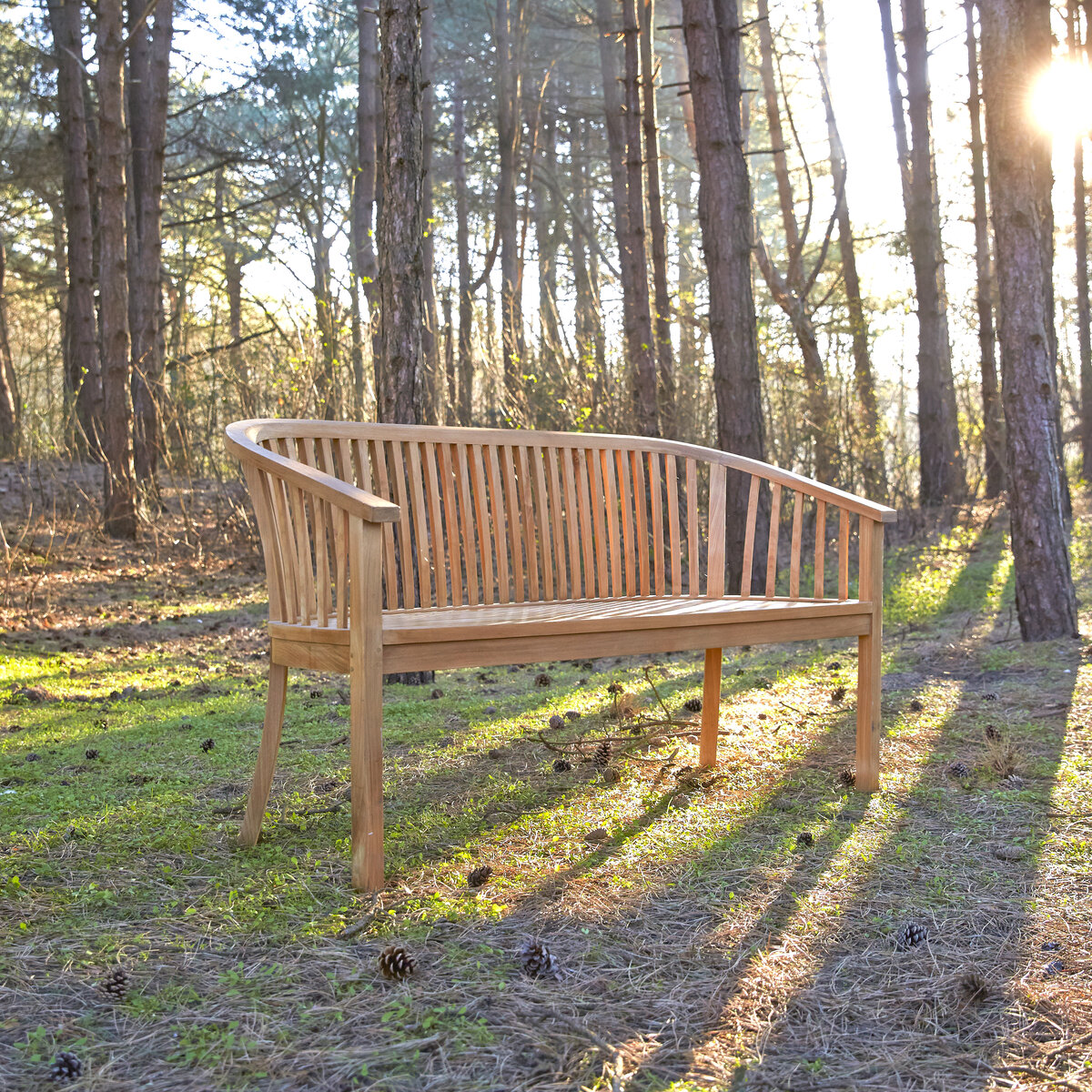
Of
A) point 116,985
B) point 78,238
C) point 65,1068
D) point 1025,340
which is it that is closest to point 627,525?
point 116,985

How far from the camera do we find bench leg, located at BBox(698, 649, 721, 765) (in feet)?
10.3

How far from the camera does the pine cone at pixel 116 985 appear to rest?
1713 mm

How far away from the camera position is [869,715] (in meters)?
2.93

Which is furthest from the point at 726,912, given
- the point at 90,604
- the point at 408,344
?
the point at 90,604

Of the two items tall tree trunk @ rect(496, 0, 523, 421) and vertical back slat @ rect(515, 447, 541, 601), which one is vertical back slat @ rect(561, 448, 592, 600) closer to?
vertical back slat @ rect(515, 447, 541, 601)

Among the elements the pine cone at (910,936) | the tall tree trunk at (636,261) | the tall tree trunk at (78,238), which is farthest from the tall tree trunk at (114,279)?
the pine cone at (910,936)

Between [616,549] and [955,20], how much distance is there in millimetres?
11967

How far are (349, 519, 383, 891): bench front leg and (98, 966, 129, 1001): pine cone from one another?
0.54 m

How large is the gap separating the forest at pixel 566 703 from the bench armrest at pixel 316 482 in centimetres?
10

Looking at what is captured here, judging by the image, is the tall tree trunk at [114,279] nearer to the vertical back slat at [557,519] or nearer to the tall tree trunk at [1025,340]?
the vertical back slat at [557,519]

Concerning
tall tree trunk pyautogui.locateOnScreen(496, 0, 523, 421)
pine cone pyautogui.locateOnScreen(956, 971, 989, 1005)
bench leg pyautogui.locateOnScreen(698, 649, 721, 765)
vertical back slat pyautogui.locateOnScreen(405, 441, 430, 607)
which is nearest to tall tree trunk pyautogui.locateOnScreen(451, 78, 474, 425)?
tall tree trunk pyautogui.locateOnScreen(496, 0, 523, 421)

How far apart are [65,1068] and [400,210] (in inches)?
148

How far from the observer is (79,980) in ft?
5.81

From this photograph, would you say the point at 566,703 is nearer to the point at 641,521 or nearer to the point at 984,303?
the point at 641,521
